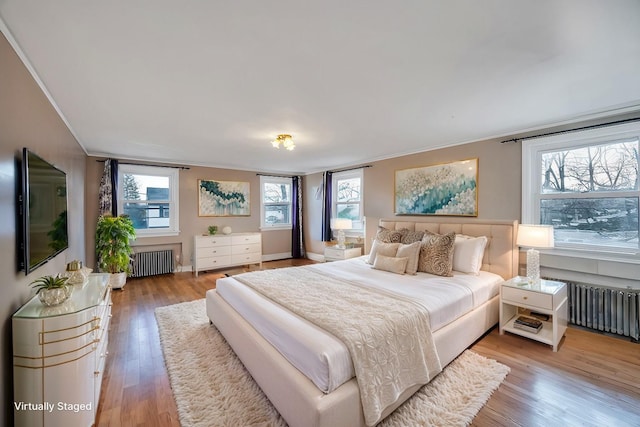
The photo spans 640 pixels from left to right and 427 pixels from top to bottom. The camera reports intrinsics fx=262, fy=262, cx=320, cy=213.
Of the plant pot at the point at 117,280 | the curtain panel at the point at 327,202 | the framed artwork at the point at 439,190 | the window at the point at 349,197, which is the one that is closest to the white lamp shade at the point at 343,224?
the window at the point at 349,197

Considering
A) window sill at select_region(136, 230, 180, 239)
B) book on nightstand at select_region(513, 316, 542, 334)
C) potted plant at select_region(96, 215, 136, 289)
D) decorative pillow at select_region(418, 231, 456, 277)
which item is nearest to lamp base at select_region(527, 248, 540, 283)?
book on nightstand at select_region(513, 316, 542, 334)

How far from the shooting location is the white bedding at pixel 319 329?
1485 mm

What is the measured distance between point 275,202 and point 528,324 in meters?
5.48

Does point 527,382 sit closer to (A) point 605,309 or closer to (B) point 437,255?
(B) point 437,255

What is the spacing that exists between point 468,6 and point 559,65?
1.10 meters

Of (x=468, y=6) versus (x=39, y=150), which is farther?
(x=39, y=150)

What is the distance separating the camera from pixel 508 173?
11.0ft

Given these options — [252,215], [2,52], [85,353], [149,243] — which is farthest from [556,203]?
[149,243]

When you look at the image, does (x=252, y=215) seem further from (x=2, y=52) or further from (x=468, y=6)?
(x=468, y=6)

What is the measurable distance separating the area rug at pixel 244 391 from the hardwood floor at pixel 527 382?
0.25 ft

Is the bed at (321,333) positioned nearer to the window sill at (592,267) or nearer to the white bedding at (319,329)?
the white bedding at (319,329)

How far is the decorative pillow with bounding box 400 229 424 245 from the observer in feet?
11.4

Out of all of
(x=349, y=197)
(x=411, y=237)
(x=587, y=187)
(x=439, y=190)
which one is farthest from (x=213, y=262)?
(x=587, y=187)

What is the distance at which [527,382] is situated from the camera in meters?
2.04
